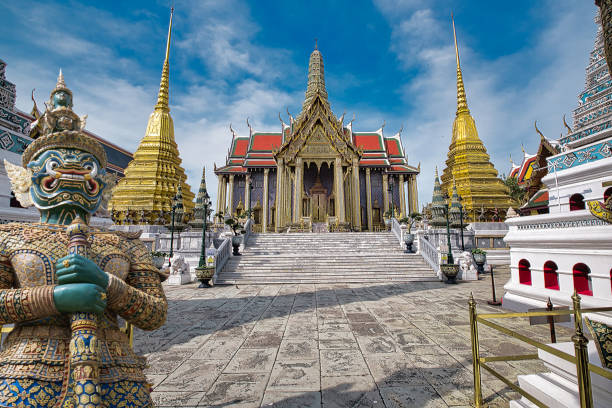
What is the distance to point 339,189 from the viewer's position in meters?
24.0

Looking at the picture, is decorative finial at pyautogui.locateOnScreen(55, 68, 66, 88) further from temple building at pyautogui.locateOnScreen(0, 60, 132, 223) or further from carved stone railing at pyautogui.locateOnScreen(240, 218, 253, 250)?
carved stone railing at pyautogui.locateOnScreen(240, 218, 253, 250)

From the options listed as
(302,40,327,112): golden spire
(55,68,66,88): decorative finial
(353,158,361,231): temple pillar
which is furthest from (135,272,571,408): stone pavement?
(302,40,327,112): golden spire

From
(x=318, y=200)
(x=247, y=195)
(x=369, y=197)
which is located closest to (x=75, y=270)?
(x=318, y=200)

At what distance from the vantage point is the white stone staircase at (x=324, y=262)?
1209 cm

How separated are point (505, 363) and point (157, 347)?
5.23m

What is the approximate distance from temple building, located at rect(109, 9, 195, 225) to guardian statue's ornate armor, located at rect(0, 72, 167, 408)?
1968 cm

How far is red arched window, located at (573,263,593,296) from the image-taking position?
18.1 feet

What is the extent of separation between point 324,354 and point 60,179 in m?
3.83

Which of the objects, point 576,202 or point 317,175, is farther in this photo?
point 317,175

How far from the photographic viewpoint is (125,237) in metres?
2.27

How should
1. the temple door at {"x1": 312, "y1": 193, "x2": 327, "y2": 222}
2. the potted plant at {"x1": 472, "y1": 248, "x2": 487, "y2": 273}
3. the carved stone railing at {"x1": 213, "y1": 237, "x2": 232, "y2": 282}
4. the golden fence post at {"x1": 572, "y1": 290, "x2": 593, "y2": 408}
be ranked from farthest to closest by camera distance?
the temple door at {"x1": 312, "y1": 193, "x2": 327, "y2": 222}, the potted plant at {"x1": 472, "y1": 248, "x2": 487, "y2": 273}, the carved stone railing at {"x1": 213, "y1": 237, "x2": 232, "y2": 282}, the golden fence post at {"x1": 572, "y1": 290, "x2": 593, "y2": 408}

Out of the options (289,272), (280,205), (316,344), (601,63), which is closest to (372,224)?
(280,205)

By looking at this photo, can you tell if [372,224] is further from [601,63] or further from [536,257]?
[536,257]

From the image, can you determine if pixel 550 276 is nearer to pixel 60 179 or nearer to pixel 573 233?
pixel 573 233
